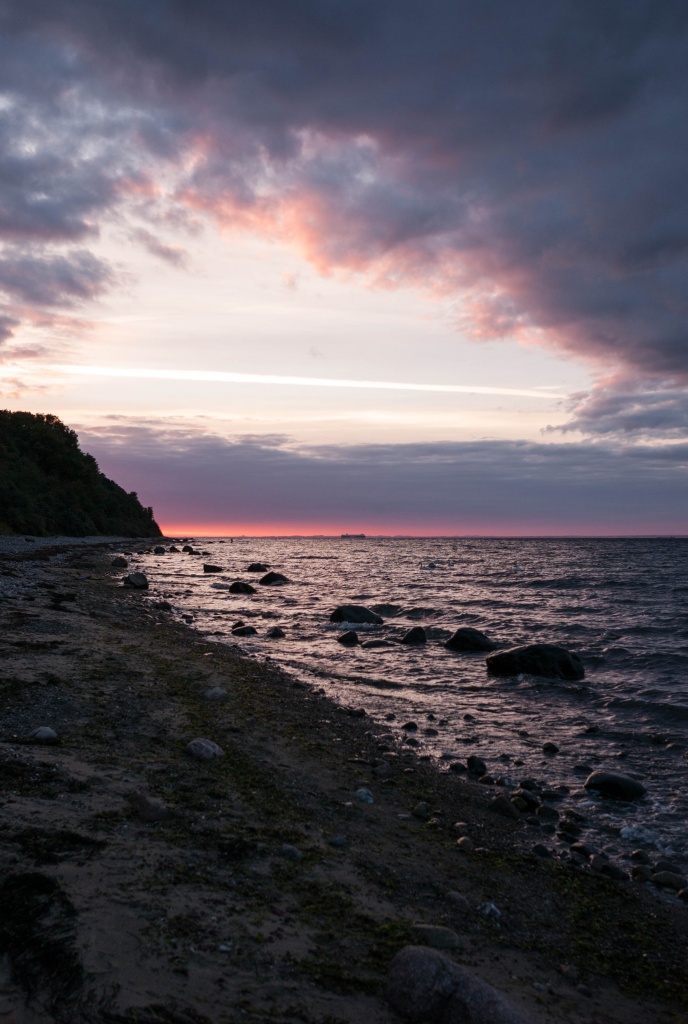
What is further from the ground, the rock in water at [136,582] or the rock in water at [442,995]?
the rock in water at [442,995]

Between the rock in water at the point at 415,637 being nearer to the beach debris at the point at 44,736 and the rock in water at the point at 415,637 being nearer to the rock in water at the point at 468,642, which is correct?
the rock in water at the point at 468,642

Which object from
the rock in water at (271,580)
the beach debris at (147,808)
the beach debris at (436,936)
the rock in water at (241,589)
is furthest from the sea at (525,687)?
the rock in water at (271,580)

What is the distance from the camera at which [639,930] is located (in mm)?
4844

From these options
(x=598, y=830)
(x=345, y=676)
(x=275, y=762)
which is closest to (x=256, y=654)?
(x=345, y=676)

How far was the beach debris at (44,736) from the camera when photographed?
20.8 ft

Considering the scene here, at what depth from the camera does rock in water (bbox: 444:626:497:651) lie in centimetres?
1755

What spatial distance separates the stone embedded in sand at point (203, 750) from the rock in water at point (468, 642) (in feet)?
38.0

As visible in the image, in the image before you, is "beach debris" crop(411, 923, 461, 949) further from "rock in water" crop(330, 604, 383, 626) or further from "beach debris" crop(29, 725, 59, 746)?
"rock in water" crop(330, 604, 383, 626)

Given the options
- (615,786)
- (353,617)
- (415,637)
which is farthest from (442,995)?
(353,617)

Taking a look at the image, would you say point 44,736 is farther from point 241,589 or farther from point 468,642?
point 241,589

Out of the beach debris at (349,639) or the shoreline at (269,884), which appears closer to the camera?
the shoreline at (269,884)

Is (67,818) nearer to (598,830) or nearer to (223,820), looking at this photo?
(223,820)

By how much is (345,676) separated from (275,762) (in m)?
6.48

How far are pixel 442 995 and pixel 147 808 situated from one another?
9.29 feet
